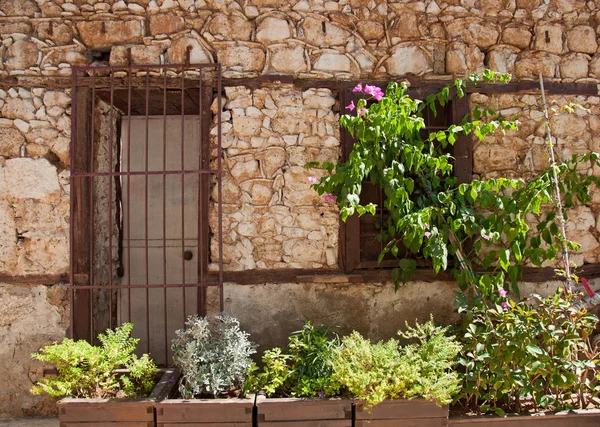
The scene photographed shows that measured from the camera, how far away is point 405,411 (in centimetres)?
293

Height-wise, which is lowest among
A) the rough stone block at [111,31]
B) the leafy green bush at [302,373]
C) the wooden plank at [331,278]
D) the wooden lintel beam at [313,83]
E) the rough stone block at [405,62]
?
the leafy green bush at [302,373]

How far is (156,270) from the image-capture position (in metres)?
4.71

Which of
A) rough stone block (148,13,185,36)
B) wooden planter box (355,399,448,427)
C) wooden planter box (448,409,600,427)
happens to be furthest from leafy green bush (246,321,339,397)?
rough stone block (148,13,185,36)

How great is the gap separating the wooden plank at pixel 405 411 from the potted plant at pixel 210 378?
28.0 inches

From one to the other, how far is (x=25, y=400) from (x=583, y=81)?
15.5 feet

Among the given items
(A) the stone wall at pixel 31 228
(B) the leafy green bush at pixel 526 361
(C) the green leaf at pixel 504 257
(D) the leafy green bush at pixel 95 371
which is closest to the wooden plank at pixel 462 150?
(C) the green leaf at pixel 504 257

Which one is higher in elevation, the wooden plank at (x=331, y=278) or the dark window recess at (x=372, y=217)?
the dark window recess at (x=372, y=217)

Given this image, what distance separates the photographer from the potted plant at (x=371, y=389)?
2852mm

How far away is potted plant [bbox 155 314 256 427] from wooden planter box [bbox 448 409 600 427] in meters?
1.27

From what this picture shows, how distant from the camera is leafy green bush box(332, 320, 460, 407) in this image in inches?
112

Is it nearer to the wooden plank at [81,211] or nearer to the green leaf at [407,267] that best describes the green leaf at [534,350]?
the green leaf at [407,267]

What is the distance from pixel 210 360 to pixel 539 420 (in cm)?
198

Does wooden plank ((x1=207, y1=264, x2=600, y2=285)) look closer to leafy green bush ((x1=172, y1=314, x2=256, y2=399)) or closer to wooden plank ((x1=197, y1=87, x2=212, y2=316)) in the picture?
wooden plank ((x1=197, y1=87, x2=212, y2=316))

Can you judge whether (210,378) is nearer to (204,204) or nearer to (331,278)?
(331,278)
